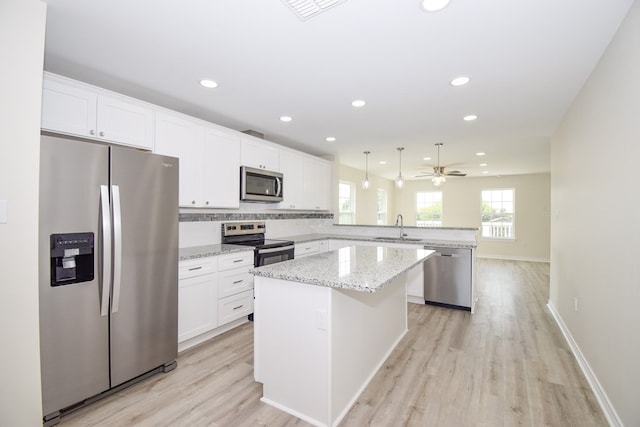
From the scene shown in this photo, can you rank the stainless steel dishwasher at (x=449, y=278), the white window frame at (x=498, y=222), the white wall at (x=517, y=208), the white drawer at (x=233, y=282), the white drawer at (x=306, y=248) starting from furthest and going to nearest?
the white window frame at (x=498, y=222) < the white wall at (x=517, y=208) < the white drawer at (x=306, y=248) < the stainless steel dishwasher at (x=449, y=278) < the white drawer at (x=233, y=282)

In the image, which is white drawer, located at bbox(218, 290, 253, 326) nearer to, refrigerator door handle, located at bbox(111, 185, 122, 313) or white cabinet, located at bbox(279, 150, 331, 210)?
refrigerator door handle, located at bbox(111, 185, 122, 313)

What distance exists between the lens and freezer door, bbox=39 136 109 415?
1.72m

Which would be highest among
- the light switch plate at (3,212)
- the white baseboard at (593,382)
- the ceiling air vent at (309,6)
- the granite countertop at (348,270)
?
the ceiling air vent at (309,6)

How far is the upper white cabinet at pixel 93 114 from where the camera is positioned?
210 cm

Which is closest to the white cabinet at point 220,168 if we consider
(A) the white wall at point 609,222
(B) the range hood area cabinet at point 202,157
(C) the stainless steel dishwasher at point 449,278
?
(B) the range hood area cabinet at point 202,157

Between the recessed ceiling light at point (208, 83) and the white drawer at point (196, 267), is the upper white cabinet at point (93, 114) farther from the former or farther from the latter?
the white drawer at point (196, 267)

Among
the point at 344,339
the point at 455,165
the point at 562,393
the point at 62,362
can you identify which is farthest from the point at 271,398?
the point at 455,165

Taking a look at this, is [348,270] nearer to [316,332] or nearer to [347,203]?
[316,332]

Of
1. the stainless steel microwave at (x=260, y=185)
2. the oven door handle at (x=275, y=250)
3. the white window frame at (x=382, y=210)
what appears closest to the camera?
the oven door handle at (x=275, y=250)

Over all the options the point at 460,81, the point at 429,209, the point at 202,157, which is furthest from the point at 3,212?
the point at 429,209

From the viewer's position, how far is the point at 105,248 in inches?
76.4

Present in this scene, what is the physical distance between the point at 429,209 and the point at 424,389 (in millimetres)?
8336

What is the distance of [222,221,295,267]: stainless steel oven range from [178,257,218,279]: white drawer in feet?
1.87

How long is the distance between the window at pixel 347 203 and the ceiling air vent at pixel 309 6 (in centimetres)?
557
